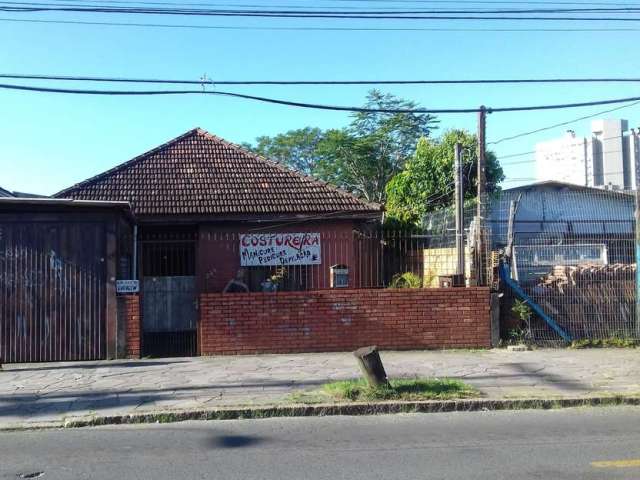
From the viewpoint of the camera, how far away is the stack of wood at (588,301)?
12.0 meters

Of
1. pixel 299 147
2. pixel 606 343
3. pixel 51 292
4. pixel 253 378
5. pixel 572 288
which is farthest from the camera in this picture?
pixel 299 147

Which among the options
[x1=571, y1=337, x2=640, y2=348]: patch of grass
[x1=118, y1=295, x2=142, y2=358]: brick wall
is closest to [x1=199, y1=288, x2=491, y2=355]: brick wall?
[x1=118, y1=295, x2=142, y2=358]: brick wall

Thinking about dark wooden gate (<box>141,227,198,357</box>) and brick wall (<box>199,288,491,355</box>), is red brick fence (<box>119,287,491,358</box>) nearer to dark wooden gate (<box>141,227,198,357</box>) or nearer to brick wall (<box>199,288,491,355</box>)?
brick wall (<box>199,288,491,355</box>)

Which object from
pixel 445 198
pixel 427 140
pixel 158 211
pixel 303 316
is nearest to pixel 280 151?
pixel 427 140

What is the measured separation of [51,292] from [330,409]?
6.28 m

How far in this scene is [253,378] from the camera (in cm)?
939

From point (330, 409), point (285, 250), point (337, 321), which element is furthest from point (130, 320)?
point (330, 409)

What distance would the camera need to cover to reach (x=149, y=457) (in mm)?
5926

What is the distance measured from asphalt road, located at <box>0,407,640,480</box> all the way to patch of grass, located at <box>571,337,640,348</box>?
426 centimetres

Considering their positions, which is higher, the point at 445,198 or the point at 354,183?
the point at 354,183

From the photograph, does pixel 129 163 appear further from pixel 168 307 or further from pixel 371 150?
pixel 371 150

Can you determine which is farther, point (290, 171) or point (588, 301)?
point (290, 171)

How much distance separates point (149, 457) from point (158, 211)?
9833 millimetres

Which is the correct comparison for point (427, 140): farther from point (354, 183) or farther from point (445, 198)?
point (354, 183)
